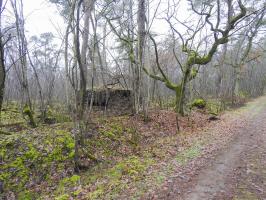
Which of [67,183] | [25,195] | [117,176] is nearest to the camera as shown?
[25,195]

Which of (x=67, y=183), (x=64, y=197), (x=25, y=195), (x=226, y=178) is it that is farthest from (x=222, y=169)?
(x=25, y=195)

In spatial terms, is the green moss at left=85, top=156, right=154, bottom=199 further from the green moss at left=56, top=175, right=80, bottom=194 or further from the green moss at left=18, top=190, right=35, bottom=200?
the green moss at left=18, top=190, right=35, bottom=200

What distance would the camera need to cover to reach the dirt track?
432 centimetres

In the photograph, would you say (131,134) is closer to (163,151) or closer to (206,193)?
(163,151)

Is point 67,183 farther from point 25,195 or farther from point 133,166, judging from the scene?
point 133,166

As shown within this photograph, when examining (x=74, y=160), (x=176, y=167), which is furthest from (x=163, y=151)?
(x=74, y=160)

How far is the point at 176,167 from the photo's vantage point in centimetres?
591

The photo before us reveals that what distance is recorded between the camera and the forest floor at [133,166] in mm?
4715

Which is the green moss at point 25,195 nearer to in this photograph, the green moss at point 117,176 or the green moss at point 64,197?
the green moss at point 64,197

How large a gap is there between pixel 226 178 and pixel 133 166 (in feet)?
8.11

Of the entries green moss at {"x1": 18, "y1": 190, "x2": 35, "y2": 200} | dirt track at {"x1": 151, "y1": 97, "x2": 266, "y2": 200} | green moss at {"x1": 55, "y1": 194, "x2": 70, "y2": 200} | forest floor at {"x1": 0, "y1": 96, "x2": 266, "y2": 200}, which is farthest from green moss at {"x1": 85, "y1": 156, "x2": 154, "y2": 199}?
green moss at {"x1": 18, "y1": 190, "x2": 35, "y2": 200}

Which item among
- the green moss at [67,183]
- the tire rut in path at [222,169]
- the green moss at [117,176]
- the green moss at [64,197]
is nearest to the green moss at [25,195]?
the green moss at [67,183]

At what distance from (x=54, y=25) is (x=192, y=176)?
→ 5722 mm

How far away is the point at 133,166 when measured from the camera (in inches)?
244
